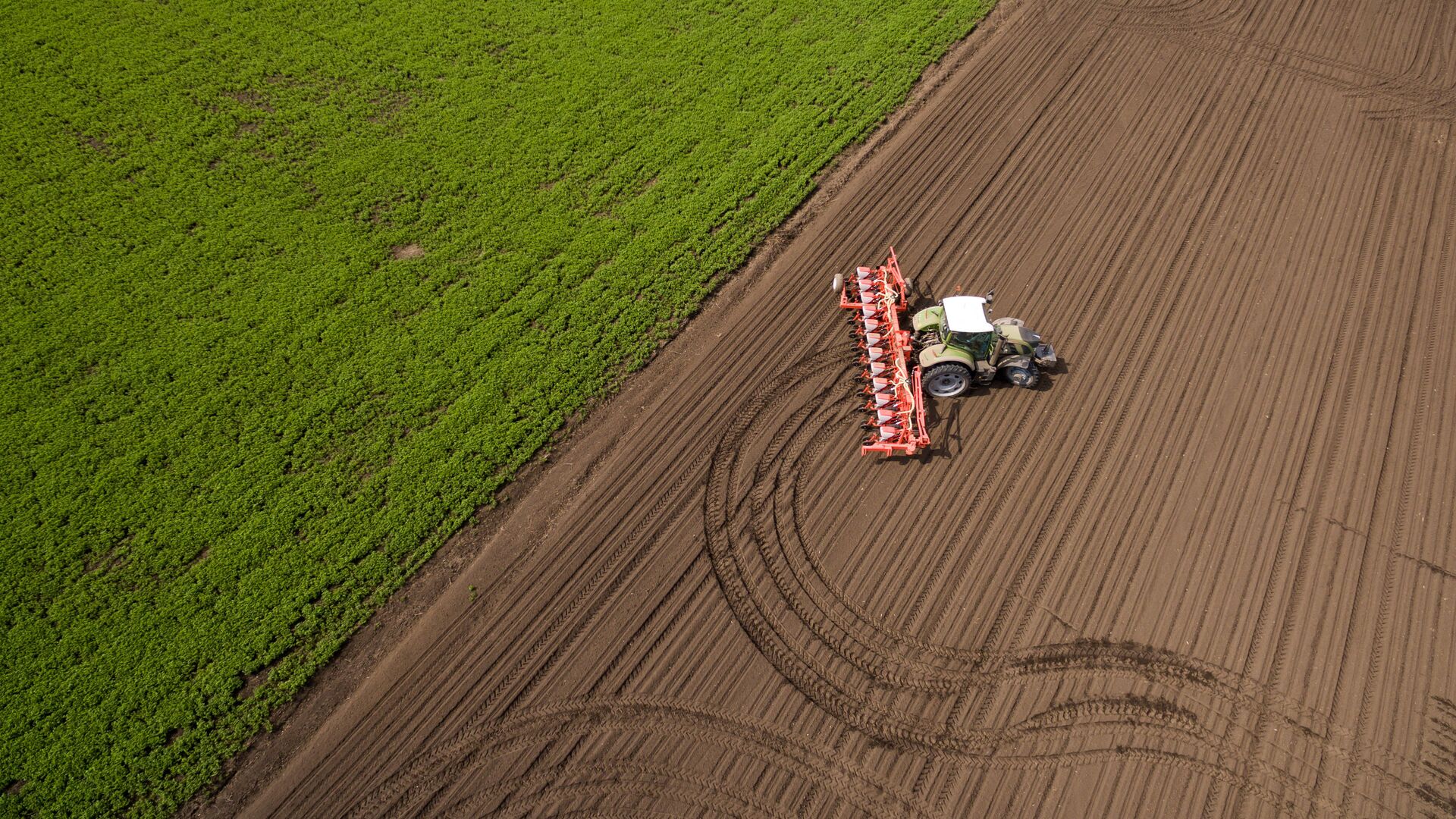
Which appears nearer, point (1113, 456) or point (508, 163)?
point (1113, 456)

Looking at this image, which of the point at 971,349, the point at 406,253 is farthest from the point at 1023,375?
the point at 406,253

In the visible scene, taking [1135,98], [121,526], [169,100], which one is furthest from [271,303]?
[1135,98]

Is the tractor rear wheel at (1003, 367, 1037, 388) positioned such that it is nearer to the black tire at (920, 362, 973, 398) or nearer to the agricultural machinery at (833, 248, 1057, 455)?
the agricultural machinery at (833, 248, 1057, 455)

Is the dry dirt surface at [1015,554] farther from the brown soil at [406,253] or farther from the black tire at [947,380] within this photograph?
the brown soil at [406,253]

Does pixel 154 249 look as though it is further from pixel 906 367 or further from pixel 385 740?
pixel 906 367

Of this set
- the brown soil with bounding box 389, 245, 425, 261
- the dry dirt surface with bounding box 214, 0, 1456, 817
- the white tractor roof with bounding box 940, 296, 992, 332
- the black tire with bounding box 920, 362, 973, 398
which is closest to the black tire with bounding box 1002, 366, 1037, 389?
the dry dirt surface with bounding box 214, 0, 1456, 817

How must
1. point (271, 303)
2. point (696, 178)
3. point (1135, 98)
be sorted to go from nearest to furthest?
point (271, 303), point (696, 178), point (1135, 98)
